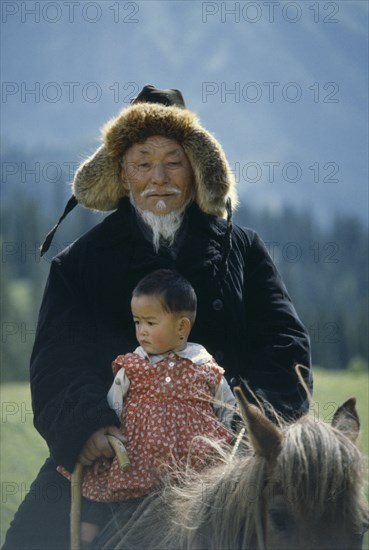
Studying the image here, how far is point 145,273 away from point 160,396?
730mm

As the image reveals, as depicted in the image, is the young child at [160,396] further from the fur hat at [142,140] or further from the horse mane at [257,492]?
the fur hat at [142,140]

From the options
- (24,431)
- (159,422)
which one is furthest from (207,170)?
(24,431)

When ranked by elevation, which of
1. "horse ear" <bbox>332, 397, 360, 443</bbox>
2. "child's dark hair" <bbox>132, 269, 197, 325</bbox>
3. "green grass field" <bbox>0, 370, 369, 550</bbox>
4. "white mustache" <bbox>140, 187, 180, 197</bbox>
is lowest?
"green grass field" <bbox>0, 370, 369, 550</bbox>

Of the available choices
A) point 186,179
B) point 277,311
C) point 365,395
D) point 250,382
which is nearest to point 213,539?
point 250,382

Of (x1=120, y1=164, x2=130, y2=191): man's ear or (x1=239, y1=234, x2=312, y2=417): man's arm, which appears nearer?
(x1=239, y1=234, x2=312, y2=417): man's arm

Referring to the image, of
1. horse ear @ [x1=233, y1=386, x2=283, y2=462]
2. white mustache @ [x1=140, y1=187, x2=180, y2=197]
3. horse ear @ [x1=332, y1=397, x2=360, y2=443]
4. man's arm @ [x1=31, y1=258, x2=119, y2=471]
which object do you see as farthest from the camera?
white mustache @ [x1=140, y1=187, x2=180, y2=197]

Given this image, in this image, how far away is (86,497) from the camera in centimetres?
342

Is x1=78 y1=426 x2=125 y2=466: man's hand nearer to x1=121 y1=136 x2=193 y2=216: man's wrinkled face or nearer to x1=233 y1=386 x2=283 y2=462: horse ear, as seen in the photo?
x1=233 y1=386 x2=283 y2=462: horse ear

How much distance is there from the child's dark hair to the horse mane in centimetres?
57

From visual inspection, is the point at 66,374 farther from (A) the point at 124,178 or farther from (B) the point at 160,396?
(A) the point at 124,178

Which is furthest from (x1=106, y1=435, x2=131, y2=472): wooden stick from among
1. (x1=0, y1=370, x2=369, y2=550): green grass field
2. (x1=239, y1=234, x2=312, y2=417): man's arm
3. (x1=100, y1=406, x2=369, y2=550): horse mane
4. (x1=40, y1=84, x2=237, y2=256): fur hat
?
(x1=0, y1=370, x2=369, y2=550): green grass field

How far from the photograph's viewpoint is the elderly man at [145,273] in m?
3.81

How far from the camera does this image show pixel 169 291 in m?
3.43

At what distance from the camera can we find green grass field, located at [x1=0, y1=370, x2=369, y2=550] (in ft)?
28.3
